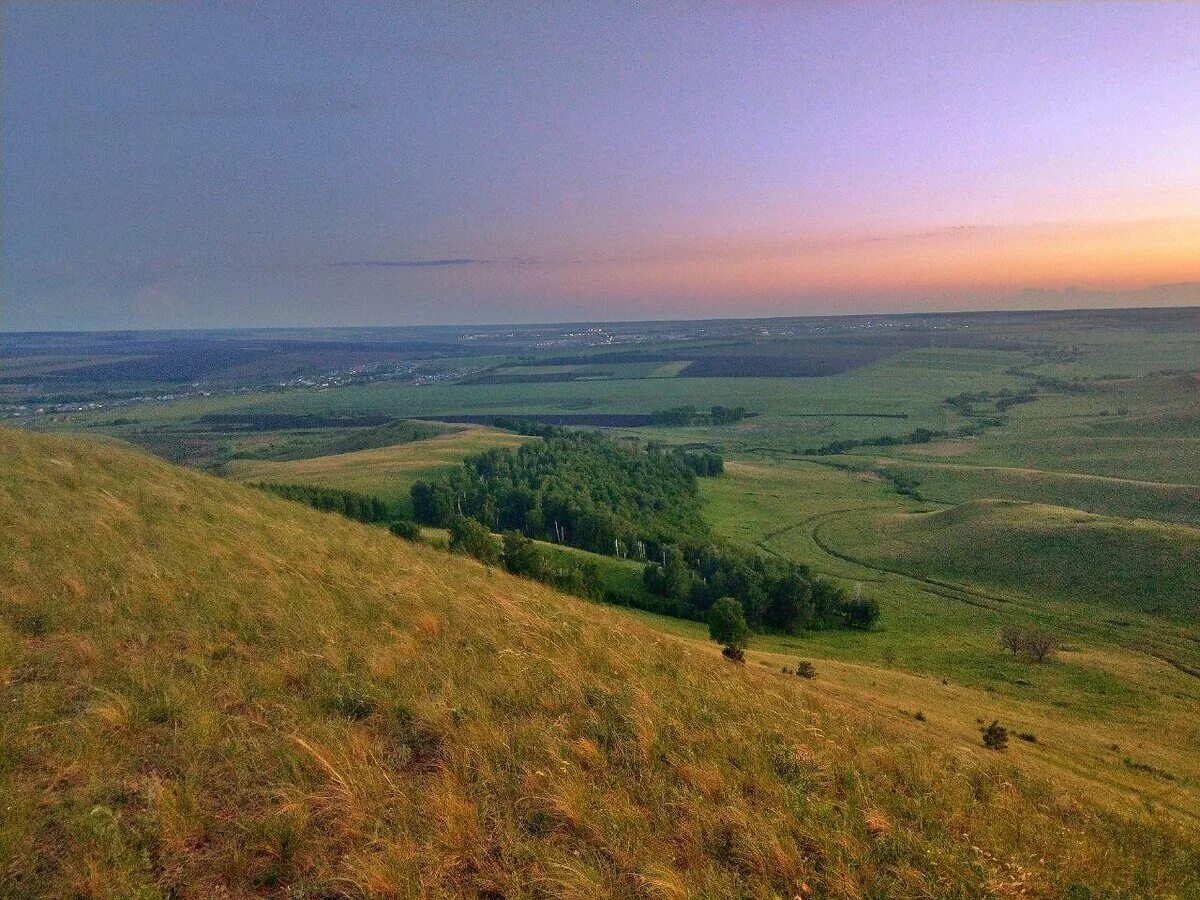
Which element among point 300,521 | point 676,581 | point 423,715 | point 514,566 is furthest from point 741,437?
point 423,715

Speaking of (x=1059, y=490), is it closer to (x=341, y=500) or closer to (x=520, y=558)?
(x=520, y=558)

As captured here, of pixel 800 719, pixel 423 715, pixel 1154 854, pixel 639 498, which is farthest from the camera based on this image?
pixel 639 498

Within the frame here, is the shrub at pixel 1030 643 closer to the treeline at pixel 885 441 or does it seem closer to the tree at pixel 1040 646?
the tree at pixel 1040 646

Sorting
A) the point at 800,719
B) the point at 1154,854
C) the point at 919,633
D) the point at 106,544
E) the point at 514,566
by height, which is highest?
the point at 106,544

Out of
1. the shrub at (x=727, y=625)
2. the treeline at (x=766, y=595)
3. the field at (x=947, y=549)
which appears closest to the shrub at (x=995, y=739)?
the field at (x=947, y=549)

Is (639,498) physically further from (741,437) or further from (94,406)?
(94,406)

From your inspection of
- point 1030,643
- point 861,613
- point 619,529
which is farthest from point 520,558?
point 1030,643
